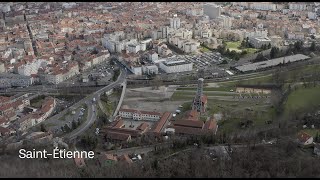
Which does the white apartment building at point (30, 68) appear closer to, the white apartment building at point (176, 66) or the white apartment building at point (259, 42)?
the white apartment building at point (176, 66)

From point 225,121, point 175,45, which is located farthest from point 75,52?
point 225,121

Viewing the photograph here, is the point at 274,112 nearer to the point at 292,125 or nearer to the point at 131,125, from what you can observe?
the point at 292,125

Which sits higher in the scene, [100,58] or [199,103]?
[199,103]

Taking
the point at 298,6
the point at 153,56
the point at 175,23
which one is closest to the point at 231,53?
the point at 153,56

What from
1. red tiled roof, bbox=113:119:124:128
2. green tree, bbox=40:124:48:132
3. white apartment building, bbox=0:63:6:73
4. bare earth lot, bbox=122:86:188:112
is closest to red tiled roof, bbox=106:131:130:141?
red tiled roof, bbox=113:119:124:128

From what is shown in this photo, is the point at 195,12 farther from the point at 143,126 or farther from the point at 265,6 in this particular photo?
the point at 143,126

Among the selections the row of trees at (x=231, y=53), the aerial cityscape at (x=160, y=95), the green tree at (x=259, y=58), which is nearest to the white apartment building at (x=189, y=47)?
the aerial cityscape at (x=160, y=95)
